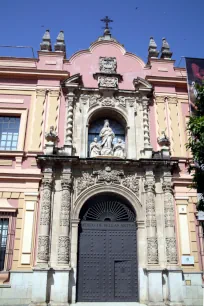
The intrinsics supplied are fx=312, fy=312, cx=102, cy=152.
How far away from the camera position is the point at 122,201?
41.8 feet

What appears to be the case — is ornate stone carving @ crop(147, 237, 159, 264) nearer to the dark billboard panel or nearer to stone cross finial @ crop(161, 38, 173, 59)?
the dark billboard panel

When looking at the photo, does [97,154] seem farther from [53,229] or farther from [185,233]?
[185,233]

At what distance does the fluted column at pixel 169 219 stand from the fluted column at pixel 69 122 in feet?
13.5

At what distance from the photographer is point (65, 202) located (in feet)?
39.1

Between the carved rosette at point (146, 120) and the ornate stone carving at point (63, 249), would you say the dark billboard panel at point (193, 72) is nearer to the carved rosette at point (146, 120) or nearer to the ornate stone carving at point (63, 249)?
the carved rosette at point (146, 120)

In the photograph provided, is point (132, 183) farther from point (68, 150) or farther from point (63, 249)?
point (63, 249)

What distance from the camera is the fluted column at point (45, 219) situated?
11.1 m

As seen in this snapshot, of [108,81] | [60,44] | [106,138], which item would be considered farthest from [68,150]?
[60,44]

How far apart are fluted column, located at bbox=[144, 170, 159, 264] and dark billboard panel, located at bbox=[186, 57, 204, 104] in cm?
426

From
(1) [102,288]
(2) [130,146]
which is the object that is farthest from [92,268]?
(2) [130,146]

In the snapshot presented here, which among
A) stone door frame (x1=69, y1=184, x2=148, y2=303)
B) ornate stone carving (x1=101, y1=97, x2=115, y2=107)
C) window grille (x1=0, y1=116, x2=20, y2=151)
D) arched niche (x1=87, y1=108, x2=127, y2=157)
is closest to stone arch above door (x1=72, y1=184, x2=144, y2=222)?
stone door frame (x1=69, y1=184, x2=148, y2=303)

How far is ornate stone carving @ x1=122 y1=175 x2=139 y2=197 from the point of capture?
1256 cm

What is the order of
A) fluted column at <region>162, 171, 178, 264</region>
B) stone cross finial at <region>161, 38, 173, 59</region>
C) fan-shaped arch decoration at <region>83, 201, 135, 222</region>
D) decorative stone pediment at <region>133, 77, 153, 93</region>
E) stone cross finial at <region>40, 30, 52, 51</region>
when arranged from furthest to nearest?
1. stone cross finial at <region>161, 38, 173, 59</region>
2. stone cross finial at <region>40, 30, 52, 51</region>
3. decorative stone pediment at <region>133, 77, 153, 93</region>
4. fan-shaped arch decoration at <region>83, 201, 135, 222</region>
5. fluted column at <region>162, 171, 178, 264</region>

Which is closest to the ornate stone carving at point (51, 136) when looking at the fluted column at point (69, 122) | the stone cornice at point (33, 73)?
the fluted column at point (69, 122)
